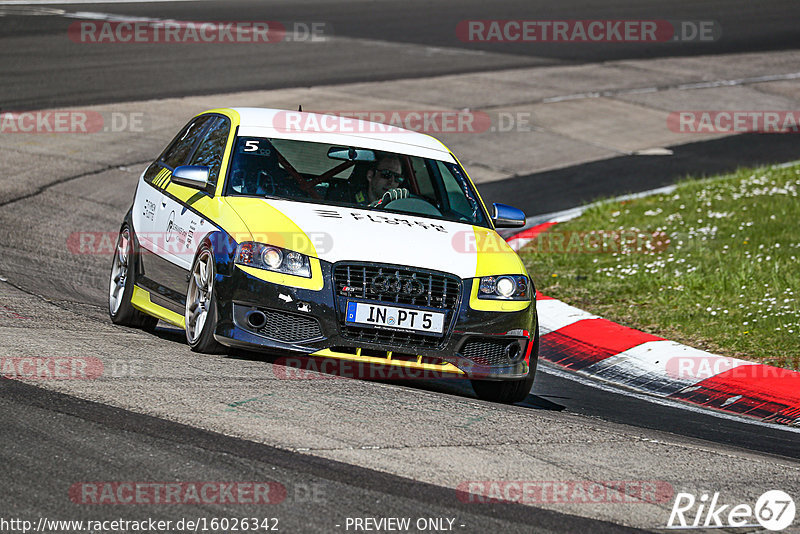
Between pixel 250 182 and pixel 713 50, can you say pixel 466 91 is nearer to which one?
pixel 713 50

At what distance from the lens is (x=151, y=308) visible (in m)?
7.91

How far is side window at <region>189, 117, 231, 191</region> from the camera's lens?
7.92 meters

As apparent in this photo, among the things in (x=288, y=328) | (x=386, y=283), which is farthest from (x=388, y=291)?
(x=288, y=328)

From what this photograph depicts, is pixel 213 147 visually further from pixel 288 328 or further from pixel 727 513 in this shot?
pixel 727 513

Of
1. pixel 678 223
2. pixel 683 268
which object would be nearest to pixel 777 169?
pixel 678 223

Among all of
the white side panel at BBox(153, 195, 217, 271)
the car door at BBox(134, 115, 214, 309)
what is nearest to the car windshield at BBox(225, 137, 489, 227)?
the white side panel at BBox(153, 195, 217, 271)

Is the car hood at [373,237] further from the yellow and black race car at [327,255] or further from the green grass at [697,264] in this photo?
the green grass at [697,264]

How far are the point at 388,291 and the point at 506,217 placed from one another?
1748 millimetres

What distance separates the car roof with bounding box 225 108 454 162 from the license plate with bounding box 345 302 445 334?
1.73 metres

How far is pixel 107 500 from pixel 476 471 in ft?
5.21

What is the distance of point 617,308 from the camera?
10258 mm

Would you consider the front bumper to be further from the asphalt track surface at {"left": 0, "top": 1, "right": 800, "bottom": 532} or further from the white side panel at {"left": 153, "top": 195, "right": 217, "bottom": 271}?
the white side panel at {"left": 153, "top": 195, "right": 217, "bottom": 271}

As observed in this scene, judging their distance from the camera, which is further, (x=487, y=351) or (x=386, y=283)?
(x=487, y=351)

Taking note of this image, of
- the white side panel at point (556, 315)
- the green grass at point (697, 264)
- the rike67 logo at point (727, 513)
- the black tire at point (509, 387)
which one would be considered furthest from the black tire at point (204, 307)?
the green grass at point (697, 264)
